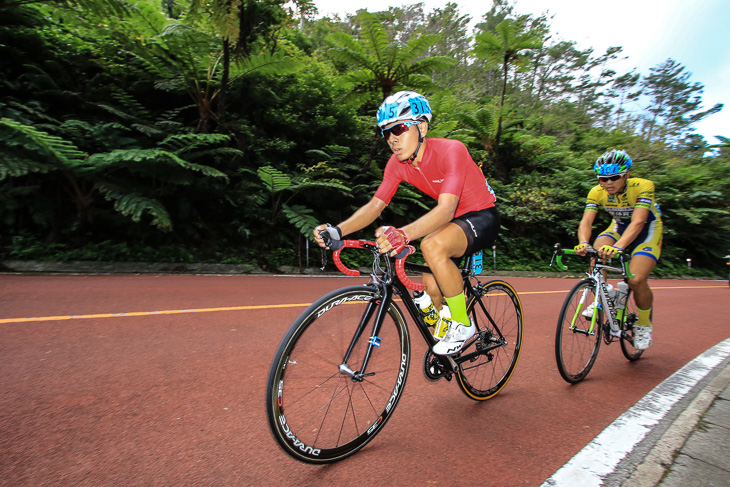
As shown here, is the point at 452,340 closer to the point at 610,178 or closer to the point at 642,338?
the point at 610,178

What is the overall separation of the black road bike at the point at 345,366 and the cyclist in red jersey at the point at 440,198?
183 millimetres

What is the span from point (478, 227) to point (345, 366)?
1280 millimetres

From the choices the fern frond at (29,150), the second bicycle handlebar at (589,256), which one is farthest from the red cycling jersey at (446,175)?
the fern frond at (29,150)

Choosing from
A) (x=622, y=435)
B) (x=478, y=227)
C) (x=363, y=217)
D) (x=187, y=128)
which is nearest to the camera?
(x=622, y=435)

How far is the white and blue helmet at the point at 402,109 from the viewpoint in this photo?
2342 millimetres

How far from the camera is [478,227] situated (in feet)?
8.57

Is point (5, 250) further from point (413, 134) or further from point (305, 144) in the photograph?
point (413, 134)

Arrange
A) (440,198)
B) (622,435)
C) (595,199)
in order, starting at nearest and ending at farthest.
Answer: (440,198) < (622,435) < (595,199)

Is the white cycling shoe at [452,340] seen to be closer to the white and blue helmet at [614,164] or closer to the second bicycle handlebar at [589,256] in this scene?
the second bicycle handlebar at [589,256]

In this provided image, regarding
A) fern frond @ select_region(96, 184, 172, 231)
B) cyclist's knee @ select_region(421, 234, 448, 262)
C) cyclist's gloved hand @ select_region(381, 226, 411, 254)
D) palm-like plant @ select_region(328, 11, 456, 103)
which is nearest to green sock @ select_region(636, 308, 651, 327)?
cyclist's knee @ select_region(421, 234, 448, 262)

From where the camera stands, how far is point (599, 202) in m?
4.11

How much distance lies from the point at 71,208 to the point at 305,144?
5909 mm

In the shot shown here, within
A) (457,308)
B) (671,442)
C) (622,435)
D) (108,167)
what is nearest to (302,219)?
(108,167)

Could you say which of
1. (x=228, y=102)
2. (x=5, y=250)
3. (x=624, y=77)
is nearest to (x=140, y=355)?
(x=5, y=250)
